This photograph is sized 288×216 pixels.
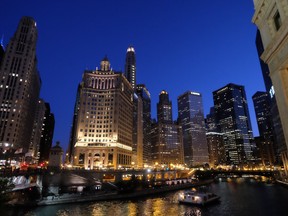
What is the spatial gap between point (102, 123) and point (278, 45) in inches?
5794

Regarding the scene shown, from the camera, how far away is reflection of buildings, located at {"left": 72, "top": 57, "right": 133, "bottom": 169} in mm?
145250

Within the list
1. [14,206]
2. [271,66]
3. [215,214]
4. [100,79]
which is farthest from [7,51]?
[271,66]

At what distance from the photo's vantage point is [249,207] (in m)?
→ 60.7

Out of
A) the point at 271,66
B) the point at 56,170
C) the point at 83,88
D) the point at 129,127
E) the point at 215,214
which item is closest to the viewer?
the point at 271,66

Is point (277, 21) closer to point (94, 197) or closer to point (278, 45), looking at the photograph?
point (278, 45)

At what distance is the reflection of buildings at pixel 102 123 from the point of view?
477 feet

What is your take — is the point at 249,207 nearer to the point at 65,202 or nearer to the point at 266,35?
the point at 65,202

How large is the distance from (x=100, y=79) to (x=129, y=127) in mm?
48570

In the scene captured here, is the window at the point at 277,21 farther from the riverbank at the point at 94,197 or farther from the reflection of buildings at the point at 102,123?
the reflection of buildings at the point at 102,123

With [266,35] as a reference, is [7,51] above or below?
above

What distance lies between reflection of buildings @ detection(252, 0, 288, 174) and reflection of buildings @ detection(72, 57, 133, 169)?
13642 cm

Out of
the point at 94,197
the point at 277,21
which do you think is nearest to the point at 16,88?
the point at 94,197

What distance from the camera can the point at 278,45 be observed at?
1479 cm

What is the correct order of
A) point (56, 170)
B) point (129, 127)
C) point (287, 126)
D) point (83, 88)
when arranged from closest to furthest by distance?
point (287, 126)
point (56, 170)
point (83, 88)
point (129, 127)
